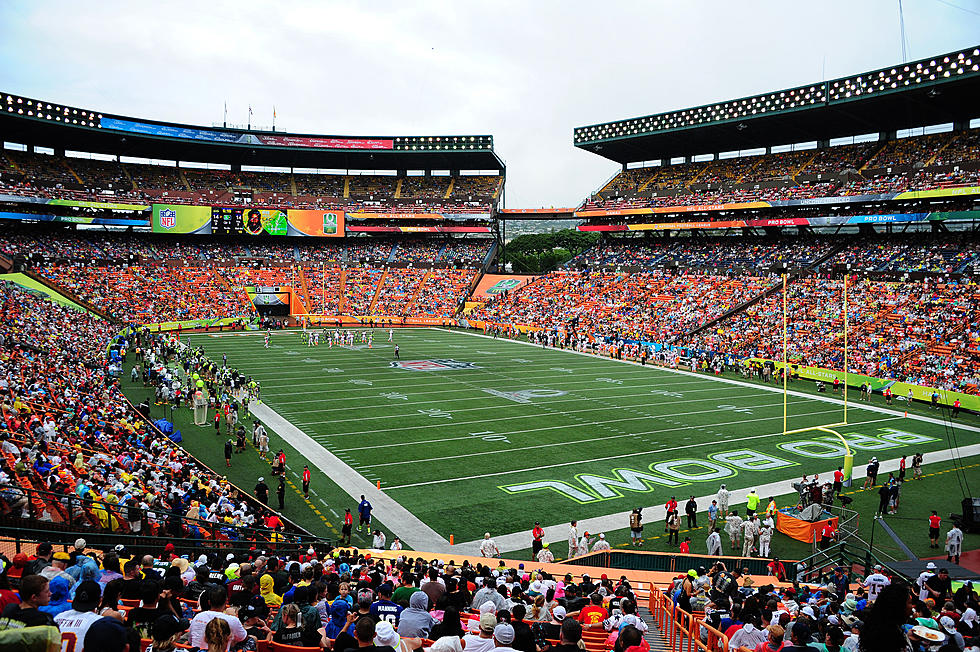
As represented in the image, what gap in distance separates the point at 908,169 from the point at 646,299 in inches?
762

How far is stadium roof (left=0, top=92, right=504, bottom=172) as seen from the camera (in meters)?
57.2

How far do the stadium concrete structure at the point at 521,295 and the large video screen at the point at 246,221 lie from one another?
25 centimetres

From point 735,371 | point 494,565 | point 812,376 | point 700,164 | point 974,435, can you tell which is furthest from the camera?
point 700,164

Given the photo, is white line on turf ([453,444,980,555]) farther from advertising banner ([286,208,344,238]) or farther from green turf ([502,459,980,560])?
advertising banner ([286,208,344,238])

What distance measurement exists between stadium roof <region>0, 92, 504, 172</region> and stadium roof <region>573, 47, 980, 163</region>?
56.5ft

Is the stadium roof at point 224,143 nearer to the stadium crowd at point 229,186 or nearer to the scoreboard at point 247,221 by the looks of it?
the stadium crowd at point 229,186

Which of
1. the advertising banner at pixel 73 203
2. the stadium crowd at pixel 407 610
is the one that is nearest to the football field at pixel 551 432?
the stadium crowd at pixel 407 610

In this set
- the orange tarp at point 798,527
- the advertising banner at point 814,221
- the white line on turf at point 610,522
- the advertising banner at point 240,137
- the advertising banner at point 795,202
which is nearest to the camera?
the white line on turf at point 610,522

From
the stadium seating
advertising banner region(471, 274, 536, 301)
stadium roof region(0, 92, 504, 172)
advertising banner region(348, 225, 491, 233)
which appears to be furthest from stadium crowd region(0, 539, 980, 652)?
advertising banner region(348, 225, 491, 233)

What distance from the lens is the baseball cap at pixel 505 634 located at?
16.4 feet

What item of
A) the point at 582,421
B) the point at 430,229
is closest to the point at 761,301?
the point at 582,421

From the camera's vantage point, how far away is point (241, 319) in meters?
55.7

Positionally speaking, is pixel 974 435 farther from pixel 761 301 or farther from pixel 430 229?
pixel 430 229

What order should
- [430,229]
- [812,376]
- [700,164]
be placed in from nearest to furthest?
1. [812,376]
2. [700,164]
3. [430,229]
